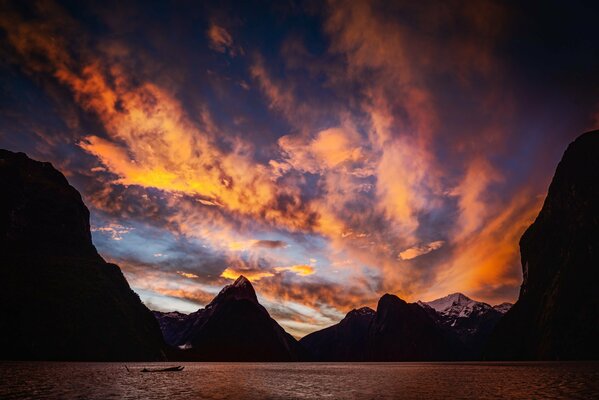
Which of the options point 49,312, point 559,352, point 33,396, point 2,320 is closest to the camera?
point 33,396

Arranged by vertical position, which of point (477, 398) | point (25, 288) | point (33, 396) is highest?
point (25, 288)

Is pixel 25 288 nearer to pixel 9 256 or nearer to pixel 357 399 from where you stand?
pixel 9 256

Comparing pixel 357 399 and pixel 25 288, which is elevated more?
pixel 25 288

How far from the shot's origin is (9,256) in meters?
188

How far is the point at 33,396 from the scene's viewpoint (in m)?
34.7

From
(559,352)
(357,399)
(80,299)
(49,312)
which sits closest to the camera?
(357,399)

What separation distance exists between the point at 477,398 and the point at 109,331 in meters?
199

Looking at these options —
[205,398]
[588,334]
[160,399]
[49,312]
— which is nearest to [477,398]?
[205,398]

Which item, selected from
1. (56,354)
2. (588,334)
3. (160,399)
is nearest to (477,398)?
(160,399)

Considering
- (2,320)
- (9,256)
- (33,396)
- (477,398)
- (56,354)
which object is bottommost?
(33,396)

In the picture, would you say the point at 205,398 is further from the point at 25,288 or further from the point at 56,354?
the point at 25,288

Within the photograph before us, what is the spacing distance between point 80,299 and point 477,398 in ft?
648

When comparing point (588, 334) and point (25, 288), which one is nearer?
point (25, 288)

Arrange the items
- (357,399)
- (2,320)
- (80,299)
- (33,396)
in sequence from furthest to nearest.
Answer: (80,299) → (2,320) → (357,399) → (33,396)
